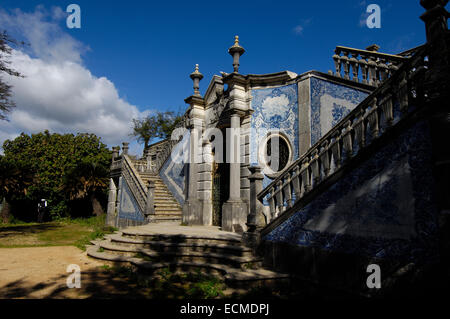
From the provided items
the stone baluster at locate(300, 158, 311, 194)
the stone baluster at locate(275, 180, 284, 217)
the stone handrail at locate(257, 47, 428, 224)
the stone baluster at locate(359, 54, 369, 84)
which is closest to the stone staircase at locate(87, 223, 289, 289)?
the stone baluster at locate(275, 180, 284, 217)

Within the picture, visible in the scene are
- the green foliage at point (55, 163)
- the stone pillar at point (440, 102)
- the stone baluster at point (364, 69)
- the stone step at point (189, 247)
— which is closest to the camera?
the stone pillar at point (440, 102)

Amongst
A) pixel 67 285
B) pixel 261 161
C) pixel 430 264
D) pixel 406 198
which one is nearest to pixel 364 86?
pixel 261 161

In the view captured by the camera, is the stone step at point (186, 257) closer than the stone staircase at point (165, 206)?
Yes

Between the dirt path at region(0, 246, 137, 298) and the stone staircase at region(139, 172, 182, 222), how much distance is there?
4.39 meters

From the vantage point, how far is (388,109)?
494cm

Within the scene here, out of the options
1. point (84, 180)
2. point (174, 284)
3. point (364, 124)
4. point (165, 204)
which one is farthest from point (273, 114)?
point (84, 180)

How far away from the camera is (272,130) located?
1021 cm

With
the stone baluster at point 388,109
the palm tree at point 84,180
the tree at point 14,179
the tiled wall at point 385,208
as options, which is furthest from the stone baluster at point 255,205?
the tree at point 14,179

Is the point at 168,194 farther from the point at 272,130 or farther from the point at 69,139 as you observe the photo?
the point at 69,139

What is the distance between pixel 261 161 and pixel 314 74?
131 inches

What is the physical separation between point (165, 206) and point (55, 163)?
15.7 meters

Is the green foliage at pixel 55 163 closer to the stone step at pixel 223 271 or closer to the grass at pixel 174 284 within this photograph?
the stone step at pixel 223 271

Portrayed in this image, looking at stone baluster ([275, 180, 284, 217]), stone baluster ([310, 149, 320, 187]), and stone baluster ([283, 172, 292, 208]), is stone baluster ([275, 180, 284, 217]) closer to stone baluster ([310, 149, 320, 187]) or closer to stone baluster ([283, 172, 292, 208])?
stone baluster ([283, 172, 292, 208])

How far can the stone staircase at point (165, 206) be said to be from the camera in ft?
42.9
